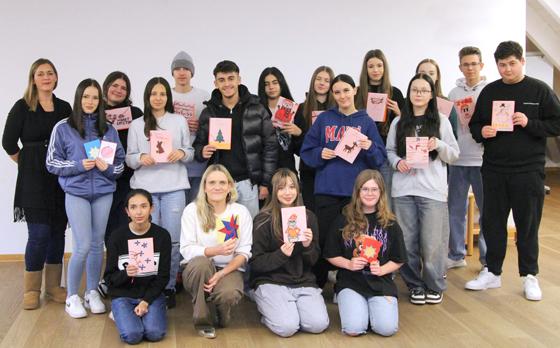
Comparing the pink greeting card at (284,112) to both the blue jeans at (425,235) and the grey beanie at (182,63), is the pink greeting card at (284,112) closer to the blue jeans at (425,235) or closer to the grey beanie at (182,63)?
the grey beanie at (182,63)

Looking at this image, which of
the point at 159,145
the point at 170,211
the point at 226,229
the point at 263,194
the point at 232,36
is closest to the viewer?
the point at 226,229

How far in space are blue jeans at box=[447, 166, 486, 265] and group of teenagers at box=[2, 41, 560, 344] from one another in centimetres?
54

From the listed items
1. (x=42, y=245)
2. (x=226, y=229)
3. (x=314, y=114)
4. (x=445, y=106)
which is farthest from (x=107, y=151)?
(x=445, y=106)

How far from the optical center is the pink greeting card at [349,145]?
3.97 m

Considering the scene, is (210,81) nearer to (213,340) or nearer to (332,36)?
(332,36)

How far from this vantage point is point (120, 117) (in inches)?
172

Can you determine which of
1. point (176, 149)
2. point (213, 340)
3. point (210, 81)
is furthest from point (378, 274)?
point (210, 81)

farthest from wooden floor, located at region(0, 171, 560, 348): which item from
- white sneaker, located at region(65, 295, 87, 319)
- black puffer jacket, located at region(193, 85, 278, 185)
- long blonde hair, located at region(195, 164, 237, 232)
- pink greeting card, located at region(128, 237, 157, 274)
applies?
black puffer jacket, located at region(193, 85, 278, 185)

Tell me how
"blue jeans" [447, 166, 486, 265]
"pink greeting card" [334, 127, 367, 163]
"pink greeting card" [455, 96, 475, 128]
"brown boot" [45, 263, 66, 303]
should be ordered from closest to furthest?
"pink greeting card" [334, 127, 367, 163] → "brown boot" [45, 263, 66, 303] → "pink greeting card" [455, 96, 475, 128] → "blue jeans" [447, 166, 486, 265]

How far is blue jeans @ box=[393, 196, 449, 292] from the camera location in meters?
4.14

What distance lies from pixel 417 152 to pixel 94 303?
2350 millimetres

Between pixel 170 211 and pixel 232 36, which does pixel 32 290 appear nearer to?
pixel 170 211

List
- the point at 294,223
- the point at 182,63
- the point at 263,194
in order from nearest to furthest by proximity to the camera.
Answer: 1. the point at 294,223
2. the point at 263,194
3. the point at 182,63

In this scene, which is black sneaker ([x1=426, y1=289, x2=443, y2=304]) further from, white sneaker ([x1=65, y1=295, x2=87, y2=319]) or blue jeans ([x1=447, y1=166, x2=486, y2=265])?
white sneaker ([x1=65, y1=295, x2=87, y2=319])
